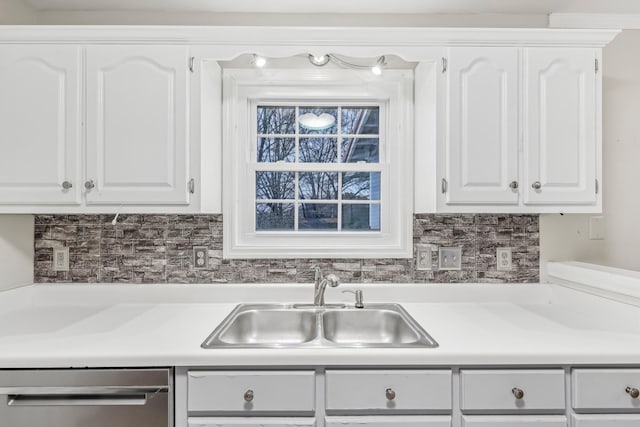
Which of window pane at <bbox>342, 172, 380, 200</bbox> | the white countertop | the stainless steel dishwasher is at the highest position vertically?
window pane at <bbox>342, 172, 380, 200</bbox>

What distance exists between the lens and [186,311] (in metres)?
1.81

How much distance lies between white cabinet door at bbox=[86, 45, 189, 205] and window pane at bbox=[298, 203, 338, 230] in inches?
27.2

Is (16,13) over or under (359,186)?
over

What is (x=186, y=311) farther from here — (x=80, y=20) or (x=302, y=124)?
(x=80, y=20)

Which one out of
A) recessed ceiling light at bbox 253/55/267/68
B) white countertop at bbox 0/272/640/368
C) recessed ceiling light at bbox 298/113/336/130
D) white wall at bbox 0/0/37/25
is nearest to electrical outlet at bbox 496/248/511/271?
white countertop at bbox 0/272/640/368

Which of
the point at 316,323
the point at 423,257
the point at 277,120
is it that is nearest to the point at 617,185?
the point at 423,257

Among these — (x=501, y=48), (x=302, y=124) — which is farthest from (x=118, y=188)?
(x=501, y=48)

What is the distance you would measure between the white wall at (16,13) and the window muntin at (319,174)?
47.6 inches

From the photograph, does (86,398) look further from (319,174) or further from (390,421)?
(319,174)

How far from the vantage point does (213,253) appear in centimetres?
201

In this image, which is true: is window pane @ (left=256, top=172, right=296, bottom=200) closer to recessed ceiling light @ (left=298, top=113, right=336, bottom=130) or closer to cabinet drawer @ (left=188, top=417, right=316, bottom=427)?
recessed ceiling light @ (left=298, top=113, right=336, bottom=130)

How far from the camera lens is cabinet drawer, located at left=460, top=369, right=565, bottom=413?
1.29 metres

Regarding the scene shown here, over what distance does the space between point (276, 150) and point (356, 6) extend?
2.74 feet

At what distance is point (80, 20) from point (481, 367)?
7.96 feet
